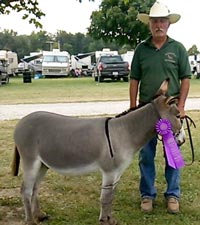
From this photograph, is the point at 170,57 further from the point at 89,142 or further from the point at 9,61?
the point at 9,61

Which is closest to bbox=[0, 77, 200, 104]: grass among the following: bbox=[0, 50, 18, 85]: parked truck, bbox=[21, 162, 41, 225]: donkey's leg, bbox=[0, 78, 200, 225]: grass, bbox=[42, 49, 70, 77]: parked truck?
bbox=[0, 78, 200, 225]: grass

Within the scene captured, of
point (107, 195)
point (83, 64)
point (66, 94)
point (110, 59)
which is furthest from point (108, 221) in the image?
point (83, 64)

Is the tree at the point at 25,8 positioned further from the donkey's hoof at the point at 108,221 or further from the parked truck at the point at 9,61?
the parked truck at the point at 9,61

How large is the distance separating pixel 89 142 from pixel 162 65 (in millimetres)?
1223

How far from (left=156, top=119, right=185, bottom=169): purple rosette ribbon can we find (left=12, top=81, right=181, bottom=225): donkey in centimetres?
6

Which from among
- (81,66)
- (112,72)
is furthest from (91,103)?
(81,66)

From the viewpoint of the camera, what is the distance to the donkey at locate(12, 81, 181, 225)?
13.9 ft

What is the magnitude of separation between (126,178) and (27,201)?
2234 mm

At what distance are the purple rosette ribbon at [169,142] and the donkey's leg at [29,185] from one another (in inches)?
49.3

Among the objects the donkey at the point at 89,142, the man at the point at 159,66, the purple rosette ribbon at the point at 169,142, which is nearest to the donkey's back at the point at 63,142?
the donkey at the point at 89,142

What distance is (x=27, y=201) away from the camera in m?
4.50

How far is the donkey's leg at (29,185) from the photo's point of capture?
4.42 meters

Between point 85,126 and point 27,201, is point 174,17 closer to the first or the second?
point 85,126

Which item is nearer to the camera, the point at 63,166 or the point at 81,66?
the point at 63,166
